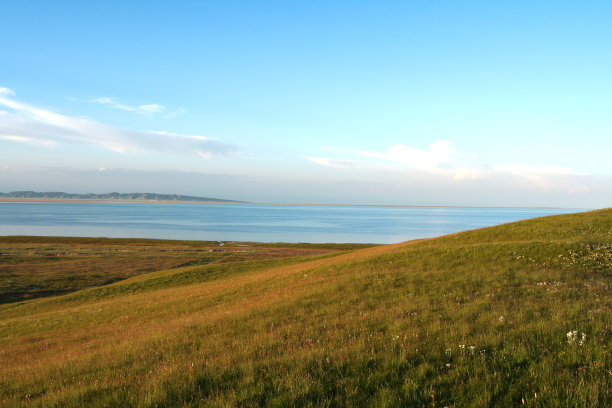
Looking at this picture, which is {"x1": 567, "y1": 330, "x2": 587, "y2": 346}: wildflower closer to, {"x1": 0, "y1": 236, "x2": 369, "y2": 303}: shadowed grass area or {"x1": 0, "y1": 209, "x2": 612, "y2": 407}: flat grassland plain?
{"x1": 0, "y1": 209, "x2": 612, "y2": 407}: flat grassland plain

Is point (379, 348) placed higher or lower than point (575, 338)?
lower

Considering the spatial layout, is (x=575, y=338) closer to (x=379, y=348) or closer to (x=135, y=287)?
(x=379, y=348)

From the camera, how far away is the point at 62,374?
932 centimetres

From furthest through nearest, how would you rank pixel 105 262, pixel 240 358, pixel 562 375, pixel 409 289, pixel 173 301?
1. pixel 105 262
2. pixel 173 301
3. pixel 409 289
4. pixel 240 358
5. pixel 562 375

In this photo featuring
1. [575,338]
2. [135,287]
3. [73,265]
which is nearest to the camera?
[575,338]

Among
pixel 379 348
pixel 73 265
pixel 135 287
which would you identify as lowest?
pixel 73 265

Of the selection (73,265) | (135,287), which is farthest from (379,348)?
(73,265)

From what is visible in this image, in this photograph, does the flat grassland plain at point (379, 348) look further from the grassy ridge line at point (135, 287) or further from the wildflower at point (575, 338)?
the grassy ridge line at point (135, 287)

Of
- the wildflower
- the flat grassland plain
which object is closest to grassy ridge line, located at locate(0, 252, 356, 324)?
the flat grassland plain

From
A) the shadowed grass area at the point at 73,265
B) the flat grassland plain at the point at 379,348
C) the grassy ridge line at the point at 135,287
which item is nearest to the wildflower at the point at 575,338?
the flat grassland plain at the point at 379,348

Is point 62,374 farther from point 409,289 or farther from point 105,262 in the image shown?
point 105,262

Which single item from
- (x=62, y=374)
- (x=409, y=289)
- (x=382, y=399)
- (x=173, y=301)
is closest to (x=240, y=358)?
(x=382, y=399)

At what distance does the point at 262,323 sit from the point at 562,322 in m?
9.40

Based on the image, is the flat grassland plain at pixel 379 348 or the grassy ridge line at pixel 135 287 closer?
the flat grassland plain at pixel 379 348
